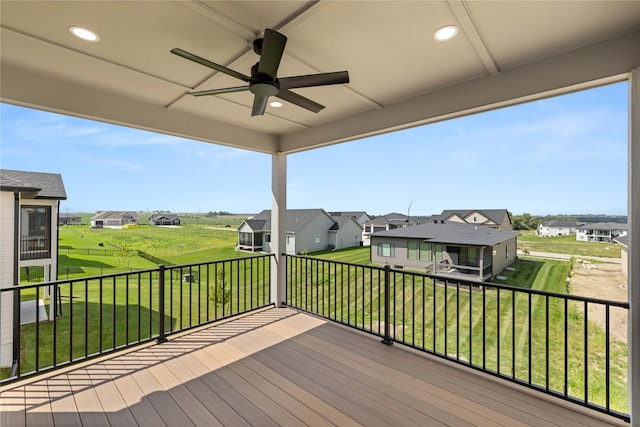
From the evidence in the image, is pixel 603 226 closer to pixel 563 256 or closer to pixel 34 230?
pixel 563 256

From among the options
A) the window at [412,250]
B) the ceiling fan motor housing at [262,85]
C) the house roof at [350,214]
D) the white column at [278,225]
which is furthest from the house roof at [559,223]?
the white column at [278,225]

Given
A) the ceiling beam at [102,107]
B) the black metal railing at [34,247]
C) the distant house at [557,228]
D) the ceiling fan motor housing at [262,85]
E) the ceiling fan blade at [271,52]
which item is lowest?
the black metal railing at [34,247]

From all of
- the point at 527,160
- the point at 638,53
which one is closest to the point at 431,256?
the point at 527,160

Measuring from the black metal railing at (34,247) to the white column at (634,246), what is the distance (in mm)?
6315

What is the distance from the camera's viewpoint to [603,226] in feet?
7.50

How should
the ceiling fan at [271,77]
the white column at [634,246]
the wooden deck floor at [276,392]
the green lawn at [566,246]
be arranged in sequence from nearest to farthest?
the ceiling fan at [271,77] → the white column at [634,246] → the wooden deck floor at [276,392] → the green lawn at [566,246]

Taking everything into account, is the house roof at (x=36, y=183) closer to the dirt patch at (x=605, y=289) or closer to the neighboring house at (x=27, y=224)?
the neighboring house at (x=27, y=224)

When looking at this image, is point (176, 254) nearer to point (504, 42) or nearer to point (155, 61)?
point (155, 61)

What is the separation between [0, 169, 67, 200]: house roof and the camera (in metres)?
3.92

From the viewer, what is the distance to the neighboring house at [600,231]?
2.11m

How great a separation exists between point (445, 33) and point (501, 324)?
10.7 feet

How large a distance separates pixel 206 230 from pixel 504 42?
4305 mm

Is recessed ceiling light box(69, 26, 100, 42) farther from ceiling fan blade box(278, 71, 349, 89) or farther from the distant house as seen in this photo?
the distant house

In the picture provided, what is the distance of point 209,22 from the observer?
182 cm
